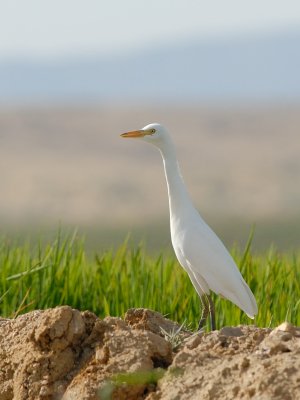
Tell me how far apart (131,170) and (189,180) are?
19.1ft

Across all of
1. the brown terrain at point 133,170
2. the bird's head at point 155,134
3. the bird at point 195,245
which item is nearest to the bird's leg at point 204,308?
the bird at point 195,245

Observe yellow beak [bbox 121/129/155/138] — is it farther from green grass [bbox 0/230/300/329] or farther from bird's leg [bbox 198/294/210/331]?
green grass [bbox 0/230/300/329]

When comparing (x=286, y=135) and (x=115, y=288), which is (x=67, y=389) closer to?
(x=115, y=288)

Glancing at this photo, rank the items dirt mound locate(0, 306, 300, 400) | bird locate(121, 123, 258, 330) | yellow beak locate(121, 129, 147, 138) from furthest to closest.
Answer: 1. bird locate(121, 123, 258, 330)
2. yellow beak locate(121, 129, 147, 138)
3. dirt mound locate(0, 306, 300, 400)

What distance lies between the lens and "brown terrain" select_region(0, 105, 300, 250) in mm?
52844

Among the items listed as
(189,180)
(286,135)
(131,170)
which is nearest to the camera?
(189,180)

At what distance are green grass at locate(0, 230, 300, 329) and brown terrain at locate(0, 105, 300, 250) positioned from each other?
3256 centimetres

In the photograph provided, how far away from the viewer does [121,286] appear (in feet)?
23.4

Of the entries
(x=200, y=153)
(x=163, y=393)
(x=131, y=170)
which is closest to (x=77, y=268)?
(x=163, y=393)

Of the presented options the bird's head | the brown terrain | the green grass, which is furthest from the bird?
the brown terrain

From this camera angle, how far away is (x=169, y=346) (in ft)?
15.3

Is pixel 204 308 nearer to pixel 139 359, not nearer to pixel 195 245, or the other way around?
pixel 195 245

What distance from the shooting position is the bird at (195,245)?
6090 mm

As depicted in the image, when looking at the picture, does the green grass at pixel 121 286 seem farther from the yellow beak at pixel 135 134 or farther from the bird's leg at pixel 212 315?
the yellow beak at pixel 135 134
